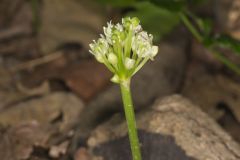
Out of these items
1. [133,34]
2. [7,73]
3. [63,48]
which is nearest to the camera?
[133,34]

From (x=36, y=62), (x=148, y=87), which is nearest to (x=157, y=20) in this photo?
(x=148, y=87)

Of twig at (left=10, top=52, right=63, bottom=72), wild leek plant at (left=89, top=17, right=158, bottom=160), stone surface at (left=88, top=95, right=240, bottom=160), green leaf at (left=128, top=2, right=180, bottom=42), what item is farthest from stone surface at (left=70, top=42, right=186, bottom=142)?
wild leek plant at (left=89, top=17, right=158, bottom=160)

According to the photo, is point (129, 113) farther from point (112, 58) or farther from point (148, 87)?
point (148, 87)

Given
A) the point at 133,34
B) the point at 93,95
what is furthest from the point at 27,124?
the point at 133,34

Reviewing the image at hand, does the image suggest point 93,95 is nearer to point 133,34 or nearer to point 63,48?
point 63,48

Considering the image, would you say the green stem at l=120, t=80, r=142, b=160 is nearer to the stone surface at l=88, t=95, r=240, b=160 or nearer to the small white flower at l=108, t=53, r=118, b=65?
the small white flower at l=108, t=53, r=118, b=65

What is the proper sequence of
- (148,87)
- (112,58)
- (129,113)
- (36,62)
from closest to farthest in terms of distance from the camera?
(112,58), (129,113), (148,87), (36,62)
